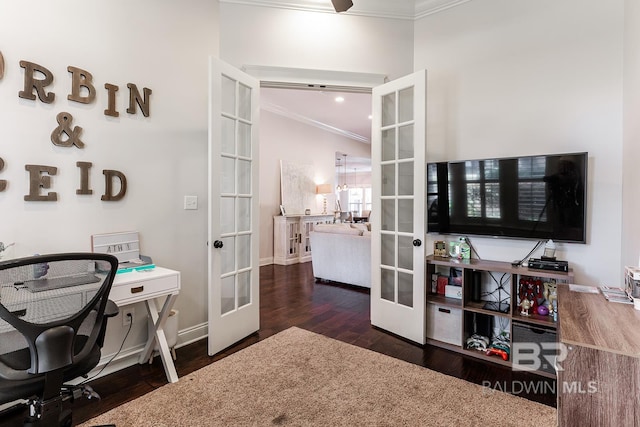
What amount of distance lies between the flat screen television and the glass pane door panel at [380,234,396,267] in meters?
0.37

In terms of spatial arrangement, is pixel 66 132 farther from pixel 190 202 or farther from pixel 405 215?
pixel 405 215

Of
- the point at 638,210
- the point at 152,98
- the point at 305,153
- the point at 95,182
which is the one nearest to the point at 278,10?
the point at 152,98

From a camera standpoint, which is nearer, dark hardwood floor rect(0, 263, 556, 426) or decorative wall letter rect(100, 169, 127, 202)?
dark hardwood floor rect(0, 263, 556, 426)

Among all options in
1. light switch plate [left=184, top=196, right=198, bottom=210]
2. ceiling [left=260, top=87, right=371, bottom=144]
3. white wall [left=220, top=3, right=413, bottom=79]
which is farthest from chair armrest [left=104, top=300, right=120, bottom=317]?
ceiling [left=260, top=87, right=371, bottom=144]

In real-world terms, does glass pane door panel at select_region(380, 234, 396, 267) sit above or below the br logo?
above

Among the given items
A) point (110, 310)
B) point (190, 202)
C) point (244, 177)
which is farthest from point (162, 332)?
point (244, 177)

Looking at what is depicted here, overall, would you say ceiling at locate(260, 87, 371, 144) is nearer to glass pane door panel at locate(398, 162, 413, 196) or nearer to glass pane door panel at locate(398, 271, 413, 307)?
glass pane door panel at locate(398, 162, 413, 196)

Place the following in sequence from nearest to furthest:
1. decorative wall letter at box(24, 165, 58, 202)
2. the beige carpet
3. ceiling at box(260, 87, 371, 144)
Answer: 1. the beige carpet
2. decorative wall letter at box(24, 165, 58, 202)
3. ceiling at box(260, 87, 371, 144)

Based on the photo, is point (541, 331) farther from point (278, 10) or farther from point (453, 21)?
point (278, 10)

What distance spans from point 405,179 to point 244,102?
1.62 metres

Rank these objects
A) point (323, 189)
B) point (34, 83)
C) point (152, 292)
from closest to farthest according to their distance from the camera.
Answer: point (34, 83)
point (152, 292)
point (323, 189)

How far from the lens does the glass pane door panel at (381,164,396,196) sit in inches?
119

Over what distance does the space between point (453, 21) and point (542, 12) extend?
2.33ft

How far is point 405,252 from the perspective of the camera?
115 inches
